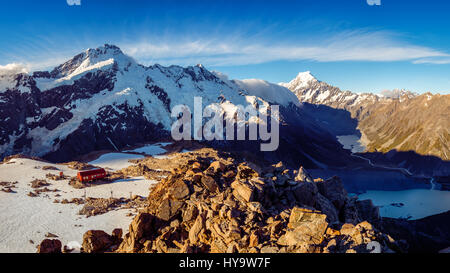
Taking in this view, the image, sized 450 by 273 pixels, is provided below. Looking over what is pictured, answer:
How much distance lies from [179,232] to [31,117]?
124m

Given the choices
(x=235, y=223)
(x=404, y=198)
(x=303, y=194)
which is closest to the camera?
(x=235, y=223)

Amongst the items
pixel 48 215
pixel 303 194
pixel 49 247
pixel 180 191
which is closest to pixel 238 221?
pixel 180 191

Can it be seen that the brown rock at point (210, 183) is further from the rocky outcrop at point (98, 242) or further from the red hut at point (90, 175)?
the red hut at point (90, 175)

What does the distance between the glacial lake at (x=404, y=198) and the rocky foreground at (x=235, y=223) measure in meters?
106

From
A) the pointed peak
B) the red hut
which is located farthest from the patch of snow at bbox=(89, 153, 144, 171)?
the pointed peak

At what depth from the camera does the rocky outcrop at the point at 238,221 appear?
12039 mm

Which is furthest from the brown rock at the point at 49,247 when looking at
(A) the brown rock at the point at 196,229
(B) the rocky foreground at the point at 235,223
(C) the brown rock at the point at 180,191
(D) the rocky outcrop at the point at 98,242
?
(A) the brown rock at the point at 196,229

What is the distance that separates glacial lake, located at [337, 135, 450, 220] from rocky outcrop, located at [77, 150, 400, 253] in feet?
347

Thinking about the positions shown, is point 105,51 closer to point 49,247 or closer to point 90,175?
point 90,175

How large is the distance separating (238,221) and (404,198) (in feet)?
475

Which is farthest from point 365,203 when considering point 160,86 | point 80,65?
point 80,65

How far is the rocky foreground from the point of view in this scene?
12.0 m

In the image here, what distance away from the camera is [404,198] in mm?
Answer: 122500

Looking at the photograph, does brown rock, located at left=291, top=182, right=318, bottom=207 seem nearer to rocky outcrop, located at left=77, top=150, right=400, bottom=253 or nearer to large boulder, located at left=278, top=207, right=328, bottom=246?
rocky outcrop, located at left=77, top=150, right=400, bottom=253
